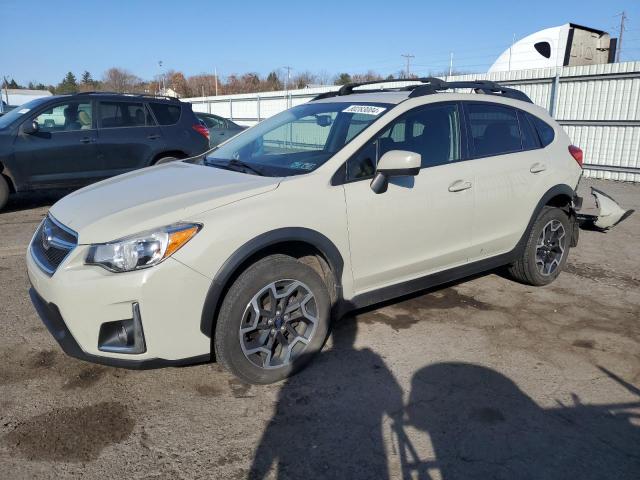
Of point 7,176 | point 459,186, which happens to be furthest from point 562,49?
point 7,176

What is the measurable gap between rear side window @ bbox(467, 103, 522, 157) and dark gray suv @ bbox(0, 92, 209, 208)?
565cm

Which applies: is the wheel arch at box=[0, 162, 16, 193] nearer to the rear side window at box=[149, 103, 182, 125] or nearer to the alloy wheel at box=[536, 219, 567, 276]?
the rear side window at box=[149, 103, 182, 125]

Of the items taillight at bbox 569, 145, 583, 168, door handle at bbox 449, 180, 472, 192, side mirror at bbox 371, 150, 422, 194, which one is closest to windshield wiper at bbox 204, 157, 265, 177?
side mirror at bbox 371, 150, 422, 194

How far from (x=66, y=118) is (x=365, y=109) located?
5991 millimetres

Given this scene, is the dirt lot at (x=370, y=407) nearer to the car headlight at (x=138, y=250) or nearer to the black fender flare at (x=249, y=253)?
the black fender flare at (x=249, y=253)

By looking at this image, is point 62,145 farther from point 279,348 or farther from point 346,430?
point 346,430

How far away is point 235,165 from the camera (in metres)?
3.80

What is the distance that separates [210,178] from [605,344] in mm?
3127

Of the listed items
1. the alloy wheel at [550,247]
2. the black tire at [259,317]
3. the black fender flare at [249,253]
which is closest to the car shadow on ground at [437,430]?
the black tire at [259,317]

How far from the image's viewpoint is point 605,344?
381 centimetres

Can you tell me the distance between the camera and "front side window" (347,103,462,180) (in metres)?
3.52

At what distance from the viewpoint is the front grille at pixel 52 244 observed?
292 centimetres

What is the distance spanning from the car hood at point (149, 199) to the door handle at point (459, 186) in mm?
1434

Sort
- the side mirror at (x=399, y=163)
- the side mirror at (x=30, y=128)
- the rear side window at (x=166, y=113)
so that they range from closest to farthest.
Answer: the side mirror at (x=399, y=163)
the side mirror at (x=30, y=128)
the rear side window at (x=166, y=113)
